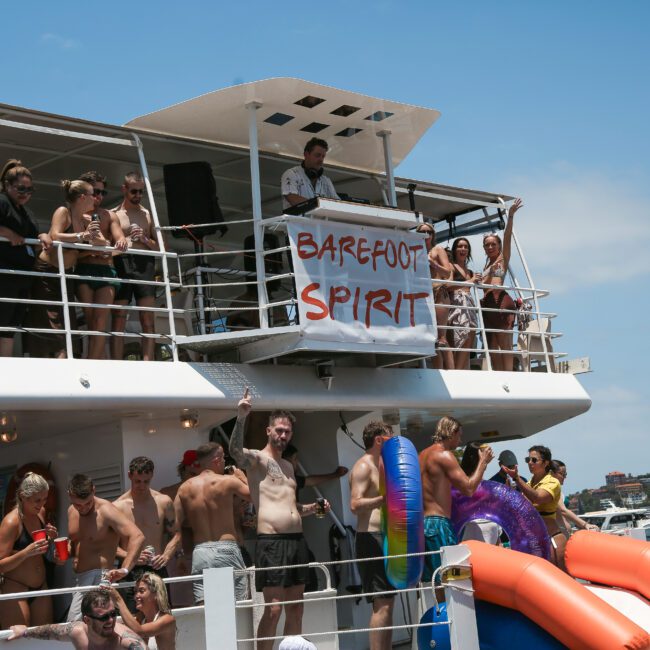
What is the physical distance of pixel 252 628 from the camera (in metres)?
8.51

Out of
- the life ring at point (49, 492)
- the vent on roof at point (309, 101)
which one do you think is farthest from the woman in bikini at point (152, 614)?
the vent on roof at point (309, 101)

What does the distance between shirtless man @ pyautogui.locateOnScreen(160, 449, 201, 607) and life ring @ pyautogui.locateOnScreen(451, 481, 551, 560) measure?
8.10 feet

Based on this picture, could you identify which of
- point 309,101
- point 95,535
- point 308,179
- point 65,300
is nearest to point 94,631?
point 95,535

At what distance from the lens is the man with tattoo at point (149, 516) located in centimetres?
862

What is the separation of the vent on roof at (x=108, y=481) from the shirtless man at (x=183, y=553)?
19.5 inches

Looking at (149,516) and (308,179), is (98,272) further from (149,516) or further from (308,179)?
(308,179)

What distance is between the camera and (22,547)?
818 cm

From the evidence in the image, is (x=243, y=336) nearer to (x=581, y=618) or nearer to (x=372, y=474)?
(x=372, y=474)

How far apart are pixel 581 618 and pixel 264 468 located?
2594 mm

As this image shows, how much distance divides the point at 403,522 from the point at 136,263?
3729mm

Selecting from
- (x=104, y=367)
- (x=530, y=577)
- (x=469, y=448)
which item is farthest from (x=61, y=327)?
(x=530, y=577)

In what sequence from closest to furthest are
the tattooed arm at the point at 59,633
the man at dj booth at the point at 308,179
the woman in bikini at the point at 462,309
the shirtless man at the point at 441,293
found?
1. the tattooed arm at the point at 59,633
2. the man at dj booth at the point at 308,179
3. the shirtless man at the point at 441,293
4. the woman in bikini at the point at 462,309

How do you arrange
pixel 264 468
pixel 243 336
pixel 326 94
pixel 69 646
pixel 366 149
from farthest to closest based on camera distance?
pixel 366 149
pixel 326 94
pixel 243 336
pixel 264 468
pixel 69 646

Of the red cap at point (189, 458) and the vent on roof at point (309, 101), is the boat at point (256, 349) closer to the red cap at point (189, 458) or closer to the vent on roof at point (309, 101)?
the vent on roof at point (309, 101)
